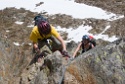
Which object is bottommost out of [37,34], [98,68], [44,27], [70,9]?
[70,9]

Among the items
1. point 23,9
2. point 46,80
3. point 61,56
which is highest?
point 61,56

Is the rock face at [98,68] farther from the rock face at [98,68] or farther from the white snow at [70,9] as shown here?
the white snow at [70,9]

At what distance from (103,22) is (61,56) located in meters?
32.7

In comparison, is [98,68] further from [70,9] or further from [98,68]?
[70,9]

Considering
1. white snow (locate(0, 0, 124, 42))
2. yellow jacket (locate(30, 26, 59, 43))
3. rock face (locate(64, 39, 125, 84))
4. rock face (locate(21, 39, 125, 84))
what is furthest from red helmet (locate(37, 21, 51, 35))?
white snow (locate(0, 0, 124, 42))

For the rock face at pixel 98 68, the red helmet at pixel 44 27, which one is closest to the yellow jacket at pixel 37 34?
the red helmet at pixel 44 27

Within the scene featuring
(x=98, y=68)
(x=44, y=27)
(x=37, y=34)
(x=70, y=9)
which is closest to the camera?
(x=98, y=68)

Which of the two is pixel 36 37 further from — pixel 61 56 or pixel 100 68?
pixel 100 68

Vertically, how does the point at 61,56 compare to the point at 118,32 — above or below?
above

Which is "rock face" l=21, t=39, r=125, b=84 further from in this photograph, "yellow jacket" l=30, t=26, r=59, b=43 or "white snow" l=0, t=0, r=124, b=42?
"white snow" l=0, t=0, r=124, b=42

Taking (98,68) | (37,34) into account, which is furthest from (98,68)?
(37,34)

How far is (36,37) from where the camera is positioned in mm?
12438

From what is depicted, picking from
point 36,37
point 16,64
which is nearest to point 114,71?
point 36,37

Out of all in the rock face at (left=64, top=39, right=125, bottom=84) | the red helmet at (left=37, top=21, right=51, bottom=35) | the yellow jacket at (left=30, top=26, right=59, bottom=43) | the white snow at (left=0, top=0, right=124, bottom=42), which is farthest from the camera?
the white snow at (left=0, top=0, right=124, bottom=42)
